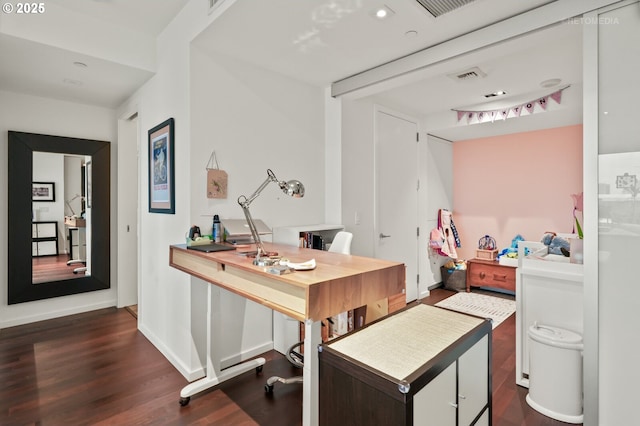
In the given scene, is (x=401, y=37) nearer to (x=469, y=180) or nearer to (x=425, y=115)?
(x=425, y=115)

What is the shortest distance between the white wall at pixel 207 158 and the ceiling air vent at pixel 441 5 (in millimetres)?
1440

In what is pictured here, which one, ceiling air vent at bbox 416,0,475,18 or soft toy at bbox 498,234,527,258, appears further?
soft toy at bbox 498,234,527,258

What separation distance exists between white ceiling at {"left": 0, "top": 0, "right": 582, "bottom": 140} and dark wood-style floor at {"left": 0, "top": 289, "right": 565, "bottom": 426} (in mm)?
2494

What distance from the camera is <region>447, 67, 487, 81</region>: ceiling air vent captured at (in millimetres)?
3007

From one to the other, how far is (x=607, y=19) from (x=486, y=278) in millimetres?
3718

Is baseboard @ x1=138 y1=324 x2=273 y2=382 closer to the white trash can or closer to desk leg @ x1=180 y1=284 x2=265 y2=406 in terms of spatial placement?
desk leg @ x1=180 y1=284 x2=265 y2=406

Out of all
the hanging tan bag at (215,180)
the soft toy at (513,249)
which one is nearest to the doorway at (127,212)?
the hanging tan bag at (215,180)

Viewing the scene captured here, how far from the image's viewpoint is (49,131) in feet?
12.1

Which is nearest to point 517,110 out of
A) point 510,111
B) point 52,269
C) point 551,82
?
point 510,111

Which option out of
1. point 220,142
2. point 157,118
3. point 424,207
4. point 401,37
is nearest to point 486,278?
point 424,207

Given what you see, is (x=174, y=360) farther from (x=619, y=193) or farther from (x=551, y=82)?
(x=551, y=82)

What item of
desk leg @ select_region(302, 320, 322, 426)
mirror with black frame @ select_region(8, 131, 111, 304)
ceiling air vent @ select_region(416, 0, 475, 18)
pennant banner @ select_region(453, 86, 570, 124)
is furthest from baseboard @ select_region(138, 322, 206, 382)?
pennant banner @ select_region(453, 86, 570, 124)

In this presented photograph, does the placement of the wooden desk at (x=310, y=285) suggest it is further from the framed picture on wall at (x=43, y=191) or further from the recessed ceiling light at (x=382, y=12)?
the framed picture on wall at (x=43, y=191)

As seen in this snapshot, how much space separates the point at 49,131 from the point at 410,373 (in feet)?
14.7
